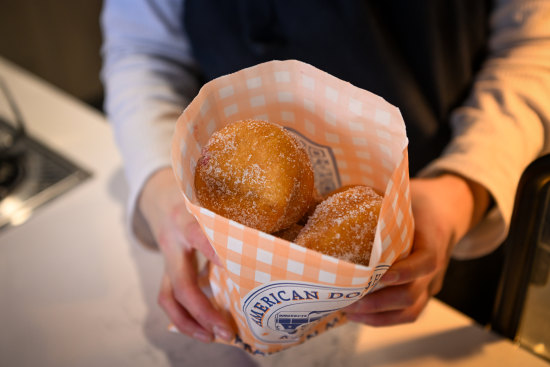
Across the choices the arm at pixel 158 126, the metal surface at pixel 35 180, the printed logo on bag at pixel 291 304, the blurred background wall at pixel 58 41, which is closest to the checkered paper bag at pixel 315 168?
the printed logo on bag at pixel 291 304

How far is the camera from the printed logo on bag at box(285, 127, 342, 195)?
45cm

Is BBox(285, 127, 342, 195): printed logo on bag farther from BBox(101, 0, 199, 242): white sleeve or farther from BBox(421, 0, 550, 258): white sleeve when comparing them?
BBox(101, 0, 199, 242): white sleeve

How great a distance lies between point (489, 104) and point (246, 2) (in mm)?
374

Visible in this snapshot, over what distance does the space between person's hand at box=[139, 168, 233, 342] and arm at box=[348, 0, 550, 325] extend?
165 millimetres

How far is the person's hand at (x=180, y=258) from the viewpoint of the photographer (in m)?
0.52

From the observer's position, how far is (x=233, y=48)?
675 mm

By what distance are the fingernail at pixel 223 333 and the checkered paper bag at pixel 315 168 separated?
0.16 ft

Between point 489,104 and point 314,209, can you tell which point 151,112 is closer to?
point 314,209

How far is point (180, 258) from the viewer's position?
57cm

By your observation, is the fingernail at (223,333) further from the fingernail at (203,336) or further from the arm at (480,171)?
the arm at (480,171)

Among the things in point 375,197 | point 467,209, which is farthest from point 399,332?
point 375,197

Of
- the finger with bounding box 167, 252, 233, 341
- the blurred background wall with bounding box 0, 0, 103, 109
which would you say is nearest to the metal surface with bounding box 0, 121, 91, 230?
the finger with bounding box 167, 252, 233, 341

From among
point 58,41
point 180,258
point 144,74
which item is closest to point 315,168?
point 180,258

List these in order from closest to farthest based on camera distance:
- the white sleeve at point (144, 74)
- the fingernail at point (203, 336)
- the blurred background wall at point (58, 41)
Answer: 1. the fingernail at point (203, 336)
2. the white sleeve at point (144, 74)
3. the blurred background wall at point (58, 41)
